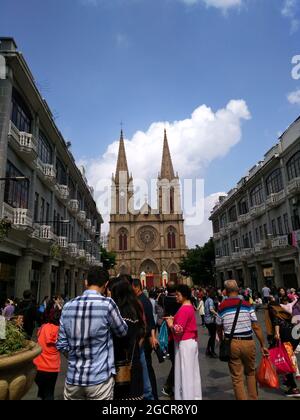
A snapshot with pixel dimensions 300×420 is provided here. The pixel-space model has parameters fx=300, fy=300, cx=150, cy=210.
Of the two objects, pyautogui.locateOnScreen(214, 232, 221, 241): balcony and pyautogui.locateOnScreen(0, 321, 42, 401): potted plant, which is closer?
pyautogui.locateOnScreen(0, 321, 42, 401): potted plant

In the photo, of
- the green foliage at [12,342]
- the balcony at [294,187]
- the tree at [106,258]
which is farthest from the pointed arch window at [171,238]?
the green foliage at [12,342]

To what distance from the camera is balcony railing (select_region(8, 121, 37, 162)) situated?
573 inches

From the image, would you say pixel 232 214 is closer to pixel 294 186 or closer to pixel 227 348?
pixel 294 186

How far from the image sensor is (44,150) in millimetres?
20016

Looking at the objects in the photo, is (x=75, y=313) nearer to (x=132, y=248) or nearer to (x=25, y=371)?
(x=25, y=371)

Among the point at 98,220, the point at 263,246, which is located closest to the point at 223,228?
the point at 263,246

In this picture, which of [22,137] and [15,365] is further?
[22,137]

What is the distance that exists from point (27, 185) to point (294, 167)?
19380 mm

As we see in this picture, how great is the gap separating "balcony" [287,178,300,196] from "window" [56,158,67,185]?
17.8 meters

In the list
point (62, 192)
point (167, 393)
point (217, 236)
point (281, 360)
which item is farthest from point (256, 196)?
point (167, 393)

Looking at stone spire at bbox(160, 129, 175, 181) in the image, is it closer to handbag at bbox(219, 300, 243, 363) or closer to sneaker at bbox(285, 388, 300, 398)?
sneaker at bbox(285, 388, 300, 398)

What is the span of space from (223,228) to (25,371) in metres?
39.9

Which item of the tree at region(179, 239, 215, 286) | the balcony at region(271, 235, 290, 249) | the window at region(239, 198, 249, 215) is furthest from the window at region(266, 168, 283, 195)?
the tree at region(179, 239, 215, 286)

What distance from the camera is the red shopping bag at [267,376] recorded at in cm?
454
